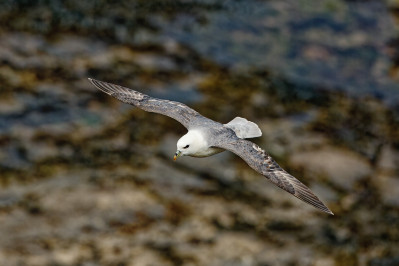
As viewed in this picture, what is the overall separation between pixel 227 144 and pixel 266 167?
0.71 meters

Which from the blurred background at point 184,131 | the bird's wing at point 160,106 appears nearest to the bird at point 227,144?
the bird's wing at point 160,106

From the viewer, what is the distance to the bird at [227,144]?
Answer: 9617mm

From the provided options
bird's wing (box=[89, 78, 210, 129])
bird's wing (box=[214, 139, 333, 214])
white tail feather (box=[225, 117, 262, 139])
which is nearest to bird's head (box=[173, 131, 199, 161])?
bird's wing (box=[214, 139, 333, 214])

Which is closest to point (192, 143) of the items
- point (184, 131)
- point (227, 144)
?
point (227, 144)

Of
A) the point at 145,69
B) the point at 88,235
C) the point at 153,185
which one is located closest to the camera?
the point at 88,235

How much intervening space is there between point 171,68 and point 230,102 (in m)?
2.45

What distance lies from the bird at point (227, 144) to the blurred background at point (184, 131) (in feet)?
22.6

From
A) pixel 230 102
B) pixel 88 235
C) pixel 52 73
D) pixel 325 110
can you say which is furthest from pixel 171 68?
pixel 88 235

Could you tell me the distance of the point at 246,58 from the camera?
2314cm

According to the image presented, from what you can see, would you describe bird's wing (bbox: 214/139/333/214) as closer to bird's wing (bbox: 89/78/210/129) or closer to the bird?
the bird

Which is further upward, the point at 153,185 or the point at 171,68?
the point at 171,68

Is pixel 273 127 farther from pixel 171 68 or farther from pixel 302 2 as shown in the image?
pixel 302 2

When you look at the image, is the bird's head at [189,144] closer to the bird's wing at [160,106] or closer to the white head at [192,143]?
the white head at [192,143]

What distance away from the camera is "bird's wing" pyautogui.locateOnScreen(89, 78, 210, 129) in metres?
11.1
